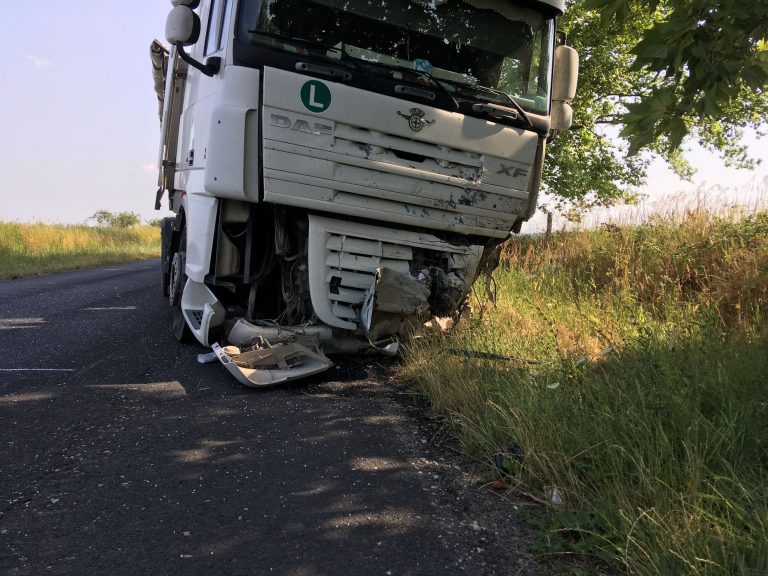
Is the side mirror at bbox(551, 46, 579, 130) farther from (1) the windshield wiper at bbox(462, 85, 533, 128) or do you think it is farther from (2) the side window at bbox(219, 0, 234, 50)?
(2) the side window at bbox(219, 0, 234, 50)

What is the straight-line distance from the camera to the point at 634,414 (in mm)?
2891

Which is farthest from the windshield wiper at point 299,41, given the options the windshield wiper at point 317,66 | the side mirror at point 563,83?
the side mirror at point 563,83

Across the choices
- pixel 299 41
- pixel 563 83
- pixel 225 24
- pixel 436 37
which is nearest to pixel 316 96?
pixel 299 41

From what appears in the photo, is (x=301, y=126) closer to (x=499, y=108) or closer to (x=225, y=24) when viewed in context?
(x=225, y=24)

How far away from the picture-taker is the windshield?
14.0 feet

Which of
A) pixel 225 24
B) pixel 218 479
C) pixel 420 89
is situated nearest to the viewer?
pixel 218 479

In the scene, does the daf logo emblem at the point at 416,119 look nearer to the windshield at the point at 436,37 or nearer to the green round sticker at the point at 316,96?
the windshield at the point at 436,37

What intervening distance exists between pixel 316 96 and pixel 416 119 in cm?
78

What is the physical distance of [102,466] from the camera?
9.70 ft

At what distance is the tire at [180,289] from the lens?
5648 millimetres

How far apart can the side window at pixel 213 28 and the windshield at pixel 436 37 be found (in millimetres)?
411

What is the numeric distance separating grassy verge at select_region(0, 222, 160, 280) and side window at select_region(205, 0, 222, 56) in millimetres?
8529

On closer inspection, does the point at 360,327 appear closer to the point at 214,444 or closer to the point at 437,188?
the point at 437,188

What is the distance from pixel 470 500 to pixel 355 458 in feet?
2.30
